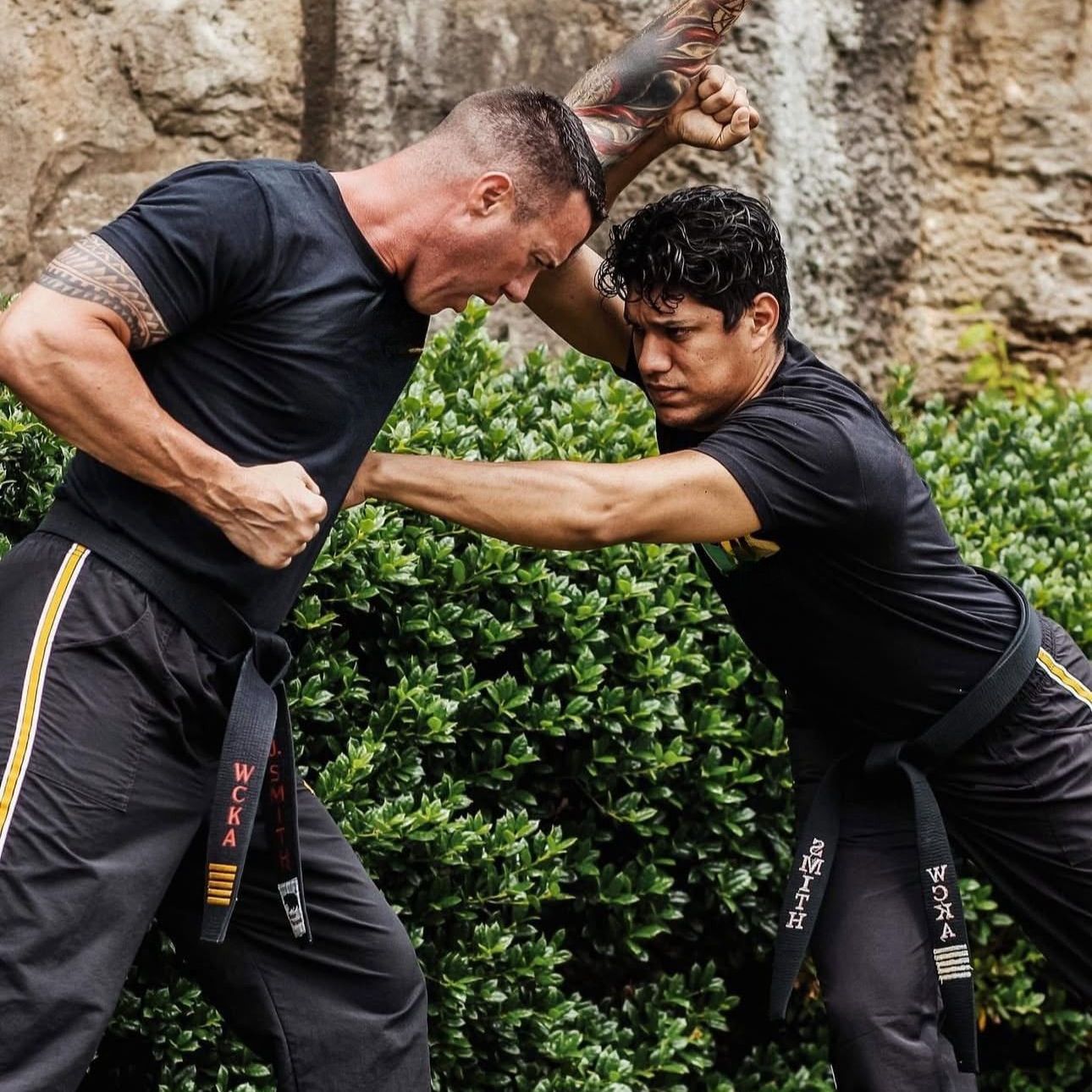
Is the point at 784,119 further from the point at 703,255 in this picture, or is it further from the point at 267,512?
the point at 267,512

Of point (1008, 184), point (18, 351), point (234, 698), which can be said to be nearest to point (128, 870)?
point (234, 698)

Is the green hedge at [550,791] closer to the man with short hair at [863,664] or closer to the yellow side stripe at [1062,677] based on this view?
the man with short hair at [863,664]

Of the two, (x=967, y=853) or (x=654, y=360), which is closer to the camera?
(x=654, y=360)

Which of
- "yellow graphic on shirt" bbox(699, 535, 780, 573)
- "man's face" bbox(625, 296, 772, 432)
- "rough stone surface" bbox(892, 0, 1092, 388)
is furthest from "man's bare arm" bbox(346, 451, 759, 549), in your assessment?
"rough stone surface" bbox(892, 0, 1092, 388)

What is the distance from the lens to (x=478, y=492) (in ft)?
11.0

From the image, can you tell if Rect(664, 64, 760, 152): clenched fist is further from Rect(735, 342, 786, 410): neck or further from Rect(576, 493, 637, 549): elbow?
Rect(576, 493, 637, 549): elbow

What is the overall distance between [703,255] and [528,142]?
0.63 metres

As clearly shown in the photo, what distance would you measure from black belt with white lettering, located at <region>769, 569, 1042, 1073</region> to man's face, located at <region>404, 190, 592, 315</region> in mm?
1371

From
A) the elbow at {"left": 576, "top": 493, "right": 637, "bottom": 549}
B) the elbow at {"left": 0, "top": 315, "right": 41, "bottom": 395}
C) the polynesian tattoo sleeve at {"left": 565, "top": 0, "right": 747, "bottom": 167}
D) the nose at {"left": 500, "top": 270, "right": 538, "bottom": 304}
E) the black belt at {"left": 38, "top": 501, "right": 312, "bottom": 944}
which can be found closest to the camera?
the elbow at {"left": 0, "top": 315, "right": 41, "bottom": 395}

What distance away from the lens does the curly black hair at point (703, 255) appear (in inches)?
144

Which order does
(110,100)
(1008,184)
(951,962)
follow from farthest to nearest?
(1008,184), (110,100), (951,962)

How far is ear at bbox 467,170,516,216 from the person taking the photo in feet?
10.2

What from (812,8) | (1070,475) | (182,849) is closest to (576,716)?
(182,849)

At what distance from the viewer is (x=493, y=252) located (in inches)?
125
